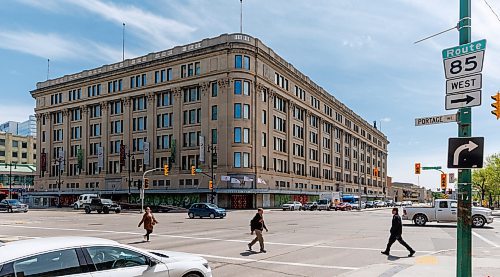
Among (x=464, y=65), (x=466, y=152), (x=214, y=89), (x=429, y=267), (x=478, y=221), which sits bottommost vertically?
(x=478, y=221)

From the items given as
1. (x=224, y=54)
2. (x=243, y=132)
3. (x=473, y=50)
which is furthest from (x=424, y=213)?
(x=224, y=54)

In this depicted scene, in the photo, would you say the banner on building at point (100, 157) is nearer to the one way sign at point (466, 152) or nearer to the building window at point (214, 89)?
the building window at point (214, 89)

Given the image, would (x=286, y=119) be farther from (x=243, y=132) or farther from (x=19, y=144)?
(x=19, y=144)

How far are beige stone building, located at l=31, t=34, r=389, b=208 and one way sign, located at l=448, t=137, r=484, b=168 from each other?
59.1 m

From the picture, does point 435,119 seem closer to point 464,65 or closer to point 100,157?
point 464,65

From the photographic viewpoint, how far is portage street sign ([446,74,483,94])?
6.76 metres

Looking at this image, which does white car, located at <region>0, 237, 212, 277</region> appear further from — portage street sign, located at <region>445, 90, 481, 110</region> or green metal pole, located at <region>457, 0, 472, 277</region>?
portage street sign, located at <region>445, 90, 481, 110</region>

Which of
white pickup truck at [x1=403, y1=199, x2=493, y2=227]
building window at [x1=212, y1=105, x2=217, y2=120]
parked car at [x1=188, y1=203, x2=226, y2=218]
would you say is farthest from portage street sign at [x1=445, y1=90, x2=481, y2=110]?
building window at [x1=212, y1=105, x2=217, y2=120]

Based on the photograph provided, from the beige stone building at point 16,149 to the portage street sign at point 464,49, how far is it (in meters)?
149

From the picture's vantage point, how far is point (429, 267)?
12.9m

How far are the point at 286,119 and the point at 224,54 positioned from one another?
18.5 metres

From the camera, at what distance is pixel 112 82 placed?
84.6m

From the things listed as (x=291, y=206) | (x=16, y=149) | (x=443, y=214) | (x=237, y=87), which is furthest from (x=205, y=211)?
(x=16, y=149)

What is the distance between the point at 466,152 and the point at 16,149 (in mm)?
154795
